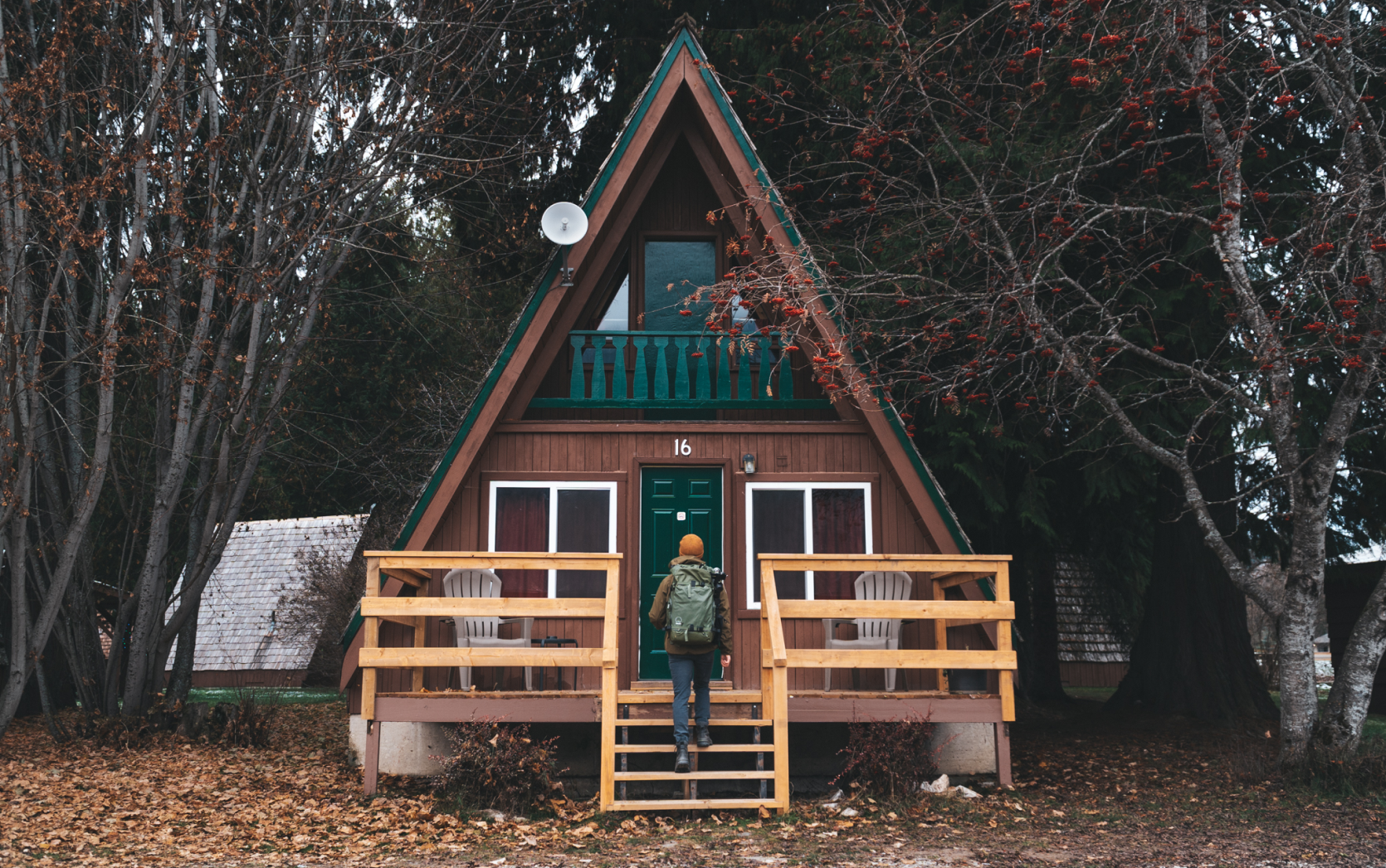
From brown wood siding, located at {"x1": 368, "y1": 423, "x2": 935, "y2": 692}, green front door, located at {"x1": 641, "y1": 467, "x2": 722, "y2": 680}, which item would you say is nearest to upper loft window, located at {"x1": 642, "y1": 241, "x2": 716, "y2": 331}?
brown wood siding, located at {"x1": 368, "y1": 423, "x2": 935, "y2": 692}

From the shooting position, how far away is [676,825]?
753cm

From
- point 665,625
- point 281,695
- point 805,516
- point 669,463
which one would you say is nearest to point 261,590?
point 281,695

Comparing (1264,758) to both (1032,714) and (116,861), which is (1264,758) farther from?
(116,861)

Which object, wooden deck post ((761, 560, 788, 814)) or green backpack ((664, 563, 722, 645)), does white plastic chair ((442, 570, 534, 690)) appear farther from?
wooden deck post ((761, 560, 788, 814))

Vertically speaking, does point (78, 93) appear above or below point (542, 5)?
below

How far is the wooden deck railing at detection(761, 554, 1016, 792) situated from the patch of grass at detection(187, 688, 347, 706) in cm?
939

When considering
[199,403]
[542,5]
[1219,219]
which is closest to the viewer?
[1219,219]

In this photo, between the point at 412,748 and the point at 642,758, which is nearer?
the point at 412,748

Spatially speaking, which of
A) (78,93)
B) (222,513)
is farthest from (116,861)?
(78,93)

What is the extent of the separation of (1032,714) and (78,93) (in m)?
14.1

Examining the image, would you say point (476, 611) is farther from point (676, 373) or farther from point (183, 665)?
point (183, 665)

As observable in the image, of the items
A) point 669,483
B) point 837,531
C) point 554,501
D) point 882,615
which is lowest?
point 882,615

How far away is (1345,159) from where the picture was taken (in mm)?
8516

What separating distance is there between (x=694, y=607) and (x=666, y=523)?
276 cm
